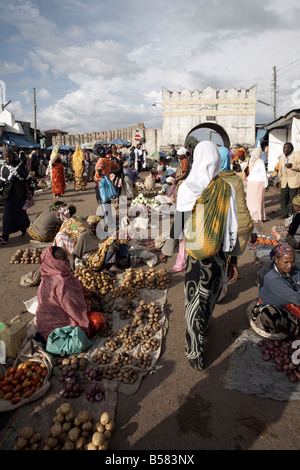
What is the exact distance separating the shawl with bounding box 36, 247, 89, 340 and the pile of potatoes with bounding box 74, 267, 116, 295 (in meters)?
1.06

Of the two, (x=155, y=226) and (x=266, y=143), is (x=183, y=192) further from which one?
(x=266, y=143)

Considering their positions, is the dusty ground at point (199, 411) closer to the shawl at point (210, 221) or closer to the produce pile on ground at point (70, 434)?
the produce pile on ground at point (70, 434)

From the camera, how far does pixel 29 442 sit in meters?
2.10

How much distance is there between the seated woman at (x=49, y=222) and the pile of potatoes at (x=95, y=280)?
204 centimetres

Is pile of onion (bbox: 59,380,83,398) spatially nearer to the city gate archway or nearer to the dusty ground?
the dusty ground

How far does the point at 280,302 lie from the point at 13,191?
5.45 metres

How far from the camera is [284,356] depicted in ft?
9.46

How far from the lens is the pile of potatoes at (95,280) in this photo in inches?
169

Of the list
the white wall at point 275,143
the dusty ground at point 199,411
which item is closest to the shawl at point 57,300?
the dusty ground at point 199,411

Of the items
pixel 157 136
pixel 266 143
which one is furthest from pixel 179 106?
pixel 266 143

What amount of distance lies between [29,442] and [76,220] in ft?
12.4

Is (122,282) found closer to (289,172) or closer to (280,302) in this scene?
(280,302)

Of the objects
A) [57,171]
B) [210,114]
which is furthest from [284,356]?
[210,114]

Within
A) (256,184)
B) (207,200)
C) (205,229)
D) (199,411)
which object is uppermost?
(256,184)
